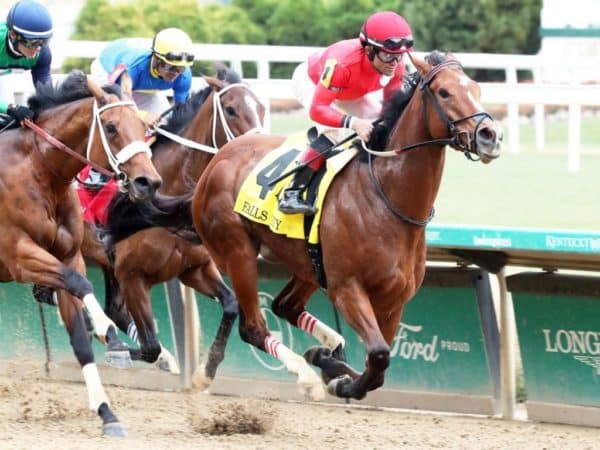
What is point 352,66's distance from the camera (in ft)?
22.0

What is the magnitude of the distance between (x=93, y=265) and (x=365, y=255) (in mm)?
2818

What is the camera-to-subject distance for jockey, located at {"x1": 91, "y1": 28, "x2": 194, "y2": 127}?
8.12m

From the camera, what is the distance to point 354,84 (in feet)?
22.3

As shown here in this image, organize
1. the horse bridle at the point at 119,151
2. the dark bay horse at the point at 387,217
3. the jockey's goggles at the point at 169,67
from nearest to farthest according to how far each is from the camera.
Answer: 1. the dark bay horse at the point at 387,217
2. the horse bridle at the point at 119,151
3. the jockey's goggles at the point at 169,67

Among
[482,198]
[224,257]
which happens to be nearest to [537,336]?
[224,257]

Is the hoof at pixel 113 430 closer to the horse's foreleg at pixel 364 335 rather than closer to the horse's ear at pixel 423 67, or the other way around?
the horse's foreleg at pixel 364 335

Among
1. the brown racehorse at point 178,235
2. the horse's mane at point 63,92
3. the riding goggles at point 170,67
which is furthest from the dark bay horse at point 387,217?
the riding goggles at point 170,67

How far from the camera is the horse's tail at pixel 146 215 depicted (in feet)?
25.7

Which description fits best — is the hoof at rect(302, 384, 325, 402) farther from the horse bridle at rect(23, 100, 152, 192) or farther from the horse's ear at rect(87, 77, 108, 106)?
the horse's ear at rect(87, 77, 108, 106)

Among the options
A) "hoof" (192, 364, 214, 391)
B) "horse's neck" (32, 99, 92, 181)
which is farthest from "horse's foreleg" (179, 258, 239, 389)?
"horse's neck" (32, 99, 92, 181)

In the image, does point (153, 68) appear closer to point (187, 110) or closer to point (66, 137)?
point (187, 110)

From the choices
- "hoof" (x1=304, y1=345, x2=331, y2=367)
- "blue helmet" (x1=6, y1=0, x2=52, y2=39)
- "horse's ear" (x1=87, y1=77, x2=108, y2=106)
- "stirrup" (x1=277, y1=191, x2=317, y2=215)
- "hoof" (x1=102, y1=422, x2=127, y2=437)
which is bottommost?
"hoof" (x1=102, y1=422, x2=127, y2=437)

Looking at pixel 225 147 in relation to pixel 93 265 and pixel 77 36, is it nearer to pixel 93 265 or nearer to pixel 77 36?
pixel 93 265

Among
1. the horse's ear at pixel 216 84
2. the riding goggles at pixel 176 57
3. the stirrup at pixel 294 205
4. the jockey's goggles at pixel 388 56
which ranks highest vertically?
the jockey's goggles at pixel 388 56
